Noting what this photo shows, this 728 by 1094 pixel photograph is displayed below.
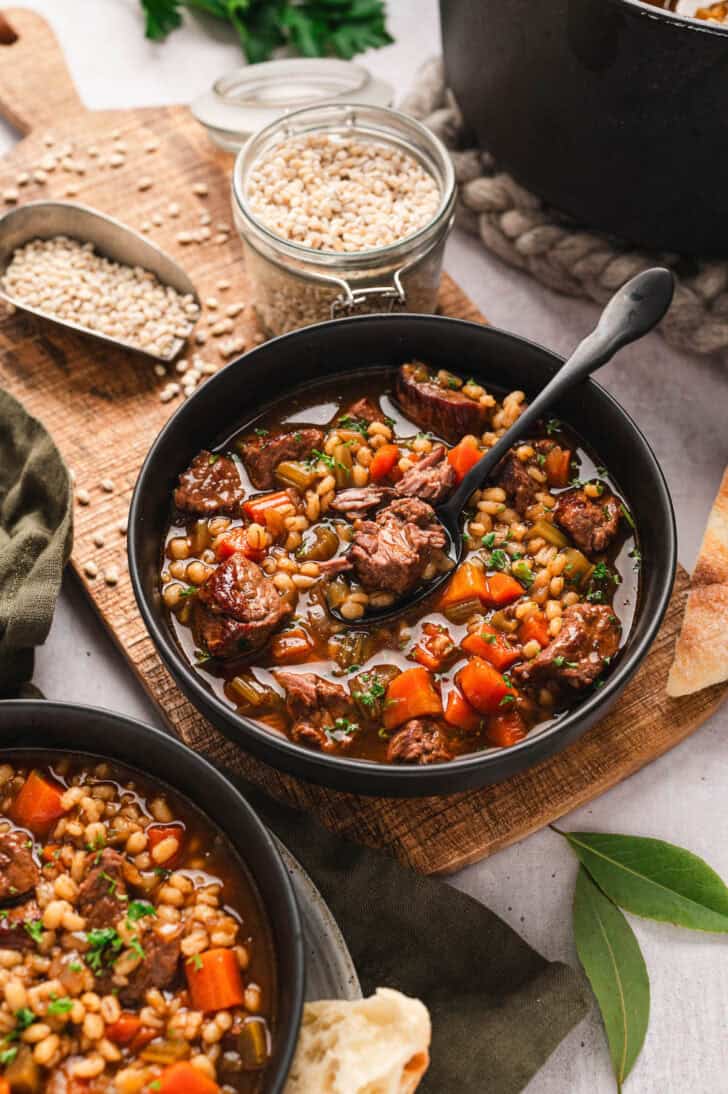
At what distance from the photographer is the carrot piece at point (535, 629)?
12.0 ft

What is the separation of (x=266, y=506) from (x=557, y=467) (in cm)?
103

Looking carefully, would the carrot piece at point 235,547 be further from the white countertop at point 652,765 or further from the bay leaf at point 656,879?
the bay leaf at point 656,879

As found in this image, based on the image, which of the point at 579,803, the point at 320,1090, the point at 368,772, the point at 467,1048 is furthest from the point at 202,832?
the point at 579,803

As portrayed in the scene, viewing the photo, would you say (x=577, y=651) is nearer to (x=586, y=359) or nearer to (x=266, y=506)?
(x=586, y=359)

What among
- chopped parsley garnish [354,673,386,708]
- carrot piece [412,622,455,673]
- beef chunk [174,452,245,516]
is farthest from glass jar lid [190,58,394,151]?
chopped parsley garnish [354,673,386,708]

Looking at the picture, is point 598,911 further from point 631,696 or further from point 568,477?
point 568,477

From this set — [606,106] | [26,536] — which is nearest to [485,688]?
[26,536]

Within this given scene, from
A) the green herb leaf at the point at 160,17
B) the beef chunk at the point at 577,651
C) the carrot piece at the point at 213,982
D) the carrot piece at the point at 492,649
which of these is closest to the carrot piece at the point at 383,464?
the carrot piece at the point at 492,649

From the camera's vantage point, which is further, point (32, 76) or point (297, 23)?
point (297, 23)

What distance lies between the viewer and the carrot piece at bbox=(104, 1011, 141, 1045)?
303 centimetres

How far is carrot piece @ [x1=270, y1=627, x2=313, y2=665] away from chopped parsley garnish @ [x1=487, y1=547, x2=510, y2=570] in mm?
661

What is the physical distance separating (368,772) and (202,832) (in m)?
0.55

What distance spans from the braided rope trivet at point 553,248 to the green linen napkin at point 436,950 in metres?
2.57

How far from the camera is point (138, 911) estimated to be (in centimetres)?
318
